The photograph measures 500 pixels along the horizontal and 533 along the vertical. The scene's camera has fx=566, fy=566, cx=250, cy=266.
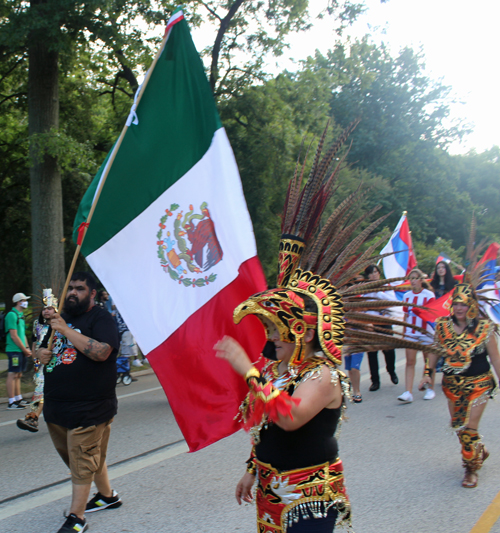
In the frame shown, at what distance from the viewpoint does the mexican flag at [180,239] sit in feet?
11.2

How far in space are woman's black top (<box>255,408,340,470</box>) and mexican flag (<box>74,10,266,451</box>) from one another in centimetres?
83

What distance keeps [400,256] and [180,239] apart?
26.8 ft

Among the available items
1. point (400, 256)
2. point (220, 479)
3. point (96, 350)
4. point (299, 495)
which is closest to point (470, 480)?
point (220, 479)

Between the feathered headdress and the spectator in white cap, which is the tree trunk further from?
the feathered headdress

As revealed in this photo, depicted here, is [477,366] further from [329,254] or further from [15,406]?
[15,406]

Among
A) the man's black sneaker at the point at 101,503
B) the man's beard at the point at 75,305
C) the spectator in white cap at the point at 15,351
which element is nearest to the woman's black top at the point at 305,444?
the man's beard at the point at 75,305

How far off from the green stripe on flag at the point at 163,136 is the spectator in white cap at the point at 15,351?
523cm

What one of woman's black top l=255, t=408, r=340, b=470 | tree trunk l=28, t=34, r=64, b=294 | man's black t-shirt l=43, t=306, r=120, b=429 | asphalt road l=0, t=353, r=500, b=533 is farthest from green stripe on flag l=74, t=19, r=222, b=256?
tree trunk l=28, t=34, r=64, b=294

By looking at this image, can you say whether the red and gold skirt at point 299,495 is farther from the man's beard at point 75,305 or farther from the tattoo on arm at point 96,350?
the man's beard at point 75,305

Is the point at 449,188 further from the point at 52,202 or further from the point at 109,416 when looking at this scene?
the point at 109,416

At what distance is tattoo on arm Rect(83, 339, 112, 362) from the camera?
3.82 metres

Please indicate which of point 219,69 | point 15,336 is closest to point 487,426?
point 15,336

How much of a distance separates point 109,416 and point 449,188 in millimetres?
33441

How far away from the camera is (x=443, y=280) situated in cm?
877
